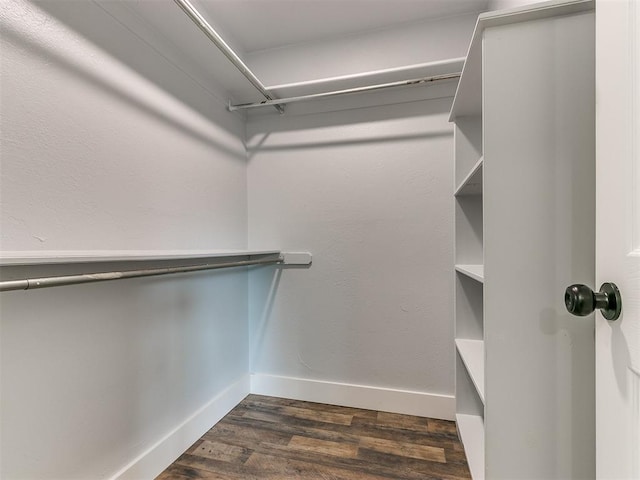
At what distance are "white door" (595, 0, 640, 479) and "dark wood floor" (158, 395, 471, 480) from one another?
42.4 inches

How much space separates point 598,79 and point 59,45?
5.38 ft

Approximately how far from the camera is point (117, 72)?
134cm

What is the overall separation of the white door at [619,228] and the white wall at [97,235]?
5.02 feet

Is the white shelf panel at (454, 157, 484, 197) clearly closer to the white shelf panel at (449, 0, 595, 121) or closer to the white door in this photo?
the white shelf panel at (449, 0, 595, 121)

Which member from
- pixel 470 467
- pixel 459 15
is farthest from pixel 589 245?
pixel 459 15

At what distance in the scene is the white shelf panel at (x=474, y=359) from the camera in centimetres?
A: 120

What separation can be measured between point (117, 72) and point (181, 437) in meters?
1.78

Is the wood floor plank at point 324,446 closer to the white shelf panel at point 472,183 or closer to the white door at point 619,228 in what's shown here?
the white door at point 619,228

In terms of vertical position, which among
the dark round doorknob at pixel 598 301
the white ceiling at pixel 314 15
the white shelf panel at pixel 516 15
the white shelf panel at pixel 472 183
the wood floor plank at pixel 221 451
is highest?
the white ceiling at pixel 314 15

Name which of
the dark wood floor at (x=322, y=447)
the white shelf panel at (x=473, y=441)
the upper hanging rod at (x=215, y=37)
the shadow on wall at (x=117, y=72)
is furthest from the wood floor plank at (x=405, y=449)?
the upper hanging rod at (x=215, y=37)

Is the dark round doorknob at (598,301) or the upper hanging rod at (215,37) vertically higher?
the upper hanging rod at (215,37)

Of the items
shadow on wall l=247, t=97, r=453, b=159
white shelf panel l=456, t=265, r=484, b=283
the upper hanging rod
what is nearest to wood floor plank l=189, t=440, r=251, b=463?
white shelf panel l=456, t=265, r=484, b=283

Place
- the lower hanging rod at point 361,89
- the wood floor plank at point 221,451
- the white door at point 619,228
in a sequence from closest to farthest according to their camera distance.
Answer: the white door at point 619,228, the wood floor plank at point 221,451, the lower hanging rod at point 361,89

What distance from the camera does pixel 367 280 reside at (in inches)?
82.0
